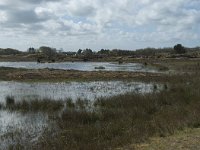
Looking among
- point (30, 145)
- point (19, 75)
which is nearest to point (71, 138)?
point (30, 145)

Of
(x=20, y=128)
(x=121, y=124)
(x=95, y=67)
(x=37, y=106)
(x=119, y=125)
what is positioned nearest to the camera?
(x=119, y=125)

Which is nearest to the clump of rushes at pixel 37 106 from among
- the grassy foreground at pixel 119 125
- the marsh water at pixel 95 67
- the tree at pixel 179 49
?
the grassy foreground at pixel 119 125

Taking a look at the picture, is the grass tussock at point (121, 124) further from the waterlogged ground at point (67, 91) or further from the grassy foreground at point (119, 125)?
the waterlogged ground at point (67, 91)

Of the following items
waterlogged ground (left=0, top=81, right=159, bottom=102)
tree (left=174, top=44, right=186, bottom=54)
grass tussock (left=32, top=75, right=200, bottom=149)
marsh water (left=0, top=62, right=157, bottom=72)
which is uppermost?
tree (left=174, top=44, right=186, bottom=54)

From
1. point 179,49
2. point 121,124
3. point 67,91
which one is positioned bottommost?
point 67,91

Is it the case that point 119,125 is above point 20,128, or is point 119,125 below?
above

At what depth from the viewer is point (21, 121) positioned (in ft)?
60.5

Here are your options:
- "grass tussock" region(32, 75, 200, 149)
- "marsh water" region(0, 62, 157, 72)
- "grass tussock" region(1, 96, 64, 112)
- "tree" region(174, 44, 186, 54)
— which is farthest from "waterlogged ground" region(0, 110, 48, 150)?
"tree" region(174, 44, 186, 54)

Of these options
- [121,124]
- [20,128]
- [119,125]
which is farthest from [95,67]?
[119,125]

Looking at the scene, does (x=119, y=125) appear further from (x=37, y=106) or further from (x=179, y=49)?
(x=179, y=49)

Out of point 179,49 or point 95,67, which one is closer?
point 95,67

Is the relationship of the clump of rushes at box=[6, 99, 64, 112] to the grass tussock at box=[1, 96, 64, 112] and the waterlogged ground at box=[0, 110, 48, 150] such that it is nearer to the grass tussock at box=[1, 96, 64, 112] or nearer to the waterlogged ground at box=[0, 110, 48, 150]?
the grass tussock at box=[1, 96, 64, 112]

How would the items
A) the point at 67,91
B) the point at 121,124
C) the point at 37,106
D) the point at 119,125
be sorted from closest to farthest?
the point at 119,125, the point at 121,124, the point at 37,106, the point at 67,91

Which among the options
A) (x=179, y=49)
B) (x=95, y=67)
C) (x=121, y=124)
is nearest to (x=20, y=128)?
(x=121, y=124)
